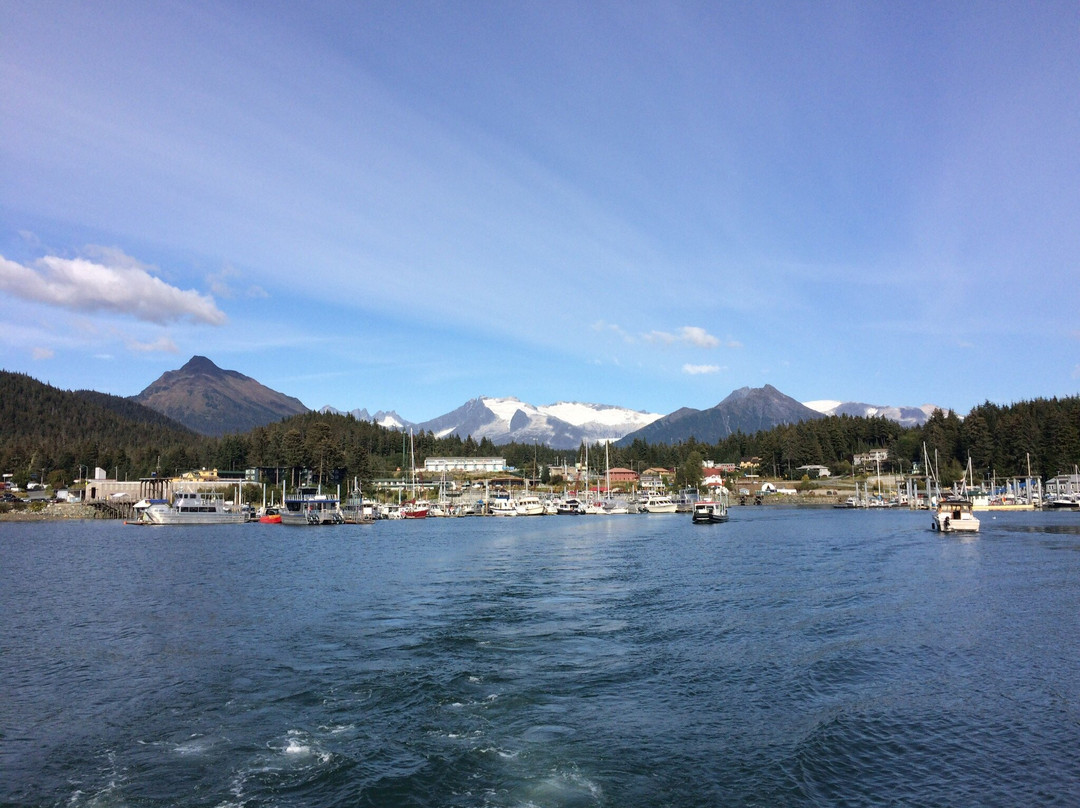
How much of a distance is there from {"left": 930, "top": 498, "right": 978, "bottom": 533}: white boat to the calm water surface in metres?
31.0

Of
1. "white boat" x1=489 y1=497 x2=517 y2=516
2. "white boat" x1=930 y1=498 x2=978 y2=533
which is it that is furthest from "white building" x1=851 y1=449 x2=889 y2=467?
"white boat" x1=930 y1=498 x2=978 y2=533

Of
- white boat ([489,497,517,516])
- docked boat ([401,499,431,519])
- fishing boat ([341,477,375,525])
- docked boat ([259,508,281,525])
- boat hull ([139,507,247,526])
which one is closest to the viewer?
boat hull ([139,507,247,526])

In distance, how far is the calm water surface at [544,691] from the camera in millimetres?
11688

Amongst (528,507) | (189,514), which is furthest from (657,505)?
(189,514)

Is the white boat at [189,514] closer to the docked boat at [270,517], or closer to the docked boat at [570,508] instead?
the docked boat at [270,517]

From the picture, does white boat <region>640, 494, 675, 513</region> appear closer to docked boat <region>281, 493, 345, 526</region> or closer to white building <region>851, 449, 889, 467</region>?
docked boat <region>281, 493, 345, 526</region>

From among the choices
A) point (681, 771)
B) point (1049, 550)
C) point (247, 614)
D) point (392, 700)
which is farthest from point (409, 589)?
point (1049, 550)

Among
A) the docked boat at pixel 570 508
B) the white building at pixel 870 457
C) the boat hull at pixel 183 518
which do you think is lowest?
the docked boat at pixel 570 508

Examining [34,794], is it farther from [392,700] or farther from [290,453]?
[290,453]

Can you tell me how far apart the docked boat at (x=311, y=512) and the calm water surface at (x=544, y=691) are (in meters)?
57.7

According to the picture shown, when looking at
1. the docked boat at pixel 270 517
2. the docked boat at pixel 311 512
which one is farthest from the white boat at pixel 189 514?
the docked boat at pixel 311 512

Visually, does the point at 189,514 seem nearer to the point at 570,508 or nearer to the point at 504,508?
the point at 504,508

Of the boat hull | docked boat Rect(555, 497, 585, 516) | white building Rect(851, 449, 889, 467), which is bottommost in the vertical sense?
docked boat Rect(555, 497, 585, 516)

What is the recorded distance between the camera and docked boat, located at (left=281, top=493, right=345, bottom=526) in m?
94.1
